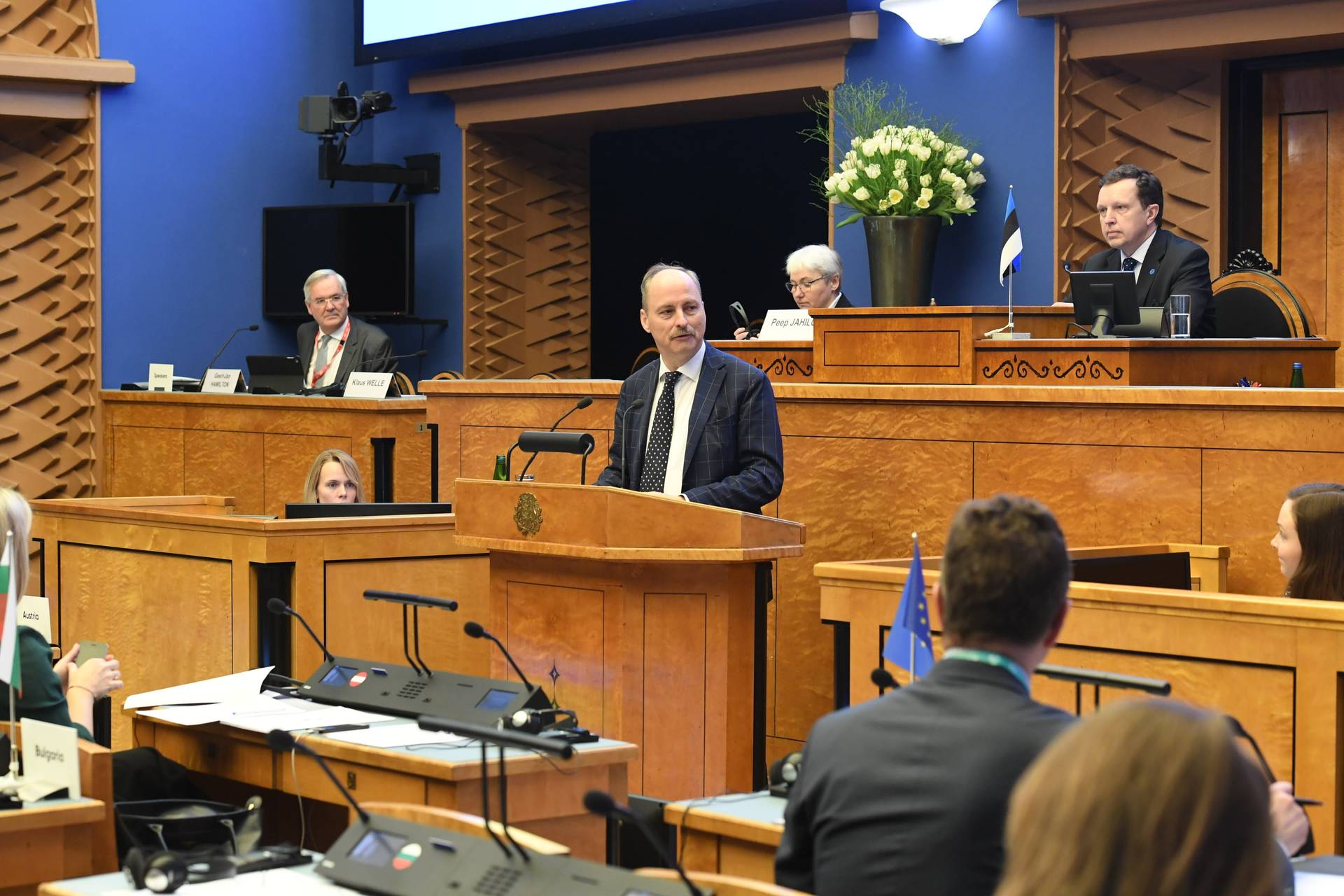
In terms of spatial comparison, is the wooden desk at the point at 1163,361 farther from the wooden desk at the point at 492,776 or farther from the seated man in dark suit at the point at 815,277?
the wooden desk at the point at 492,776

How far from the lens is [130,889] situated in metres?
2.39

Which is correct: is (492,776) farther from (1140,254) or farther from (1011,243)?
(1011,243)

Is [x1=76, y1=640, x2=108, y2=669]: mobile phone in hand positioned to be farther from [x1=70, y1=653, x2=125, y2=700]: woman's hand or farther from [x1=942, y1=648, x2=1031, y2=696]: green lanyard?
[x1=942, y1=648, x2=1031, y2=696]: green lanyard

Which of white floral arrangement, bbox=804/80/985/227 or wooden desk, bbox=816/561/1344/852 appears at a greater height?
white floral arrangement, bbox=804/80/985/227

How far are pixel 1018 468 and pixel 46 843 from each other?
3.04m

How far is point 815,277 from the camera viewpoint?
646cm

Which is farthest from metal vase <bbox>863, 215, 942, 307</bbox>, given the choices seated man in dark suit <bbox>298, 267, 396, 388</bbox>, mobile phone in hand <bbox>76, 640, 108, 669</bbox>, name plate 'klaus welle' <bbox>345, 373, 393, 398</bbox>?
mobile phone in hand <bbox>76, 640, 108, 669</bbox>

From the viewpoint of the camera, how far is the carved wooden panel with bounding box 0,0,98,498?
352 inches

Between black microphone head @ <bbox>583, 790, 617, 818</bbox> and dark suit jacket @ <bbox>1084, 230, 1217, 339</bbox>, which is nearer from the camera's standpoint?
black microphone head @ <bbox>583, 790, 617, 818</bbox>

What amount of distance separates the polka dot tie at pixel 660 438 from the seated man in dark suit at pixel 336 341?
3.64 m

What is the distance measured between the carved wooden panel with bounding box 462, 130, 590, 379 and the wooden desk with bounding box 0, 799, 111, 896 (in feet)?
23.1

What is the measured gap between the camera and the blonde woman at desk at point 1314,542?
3424 mm

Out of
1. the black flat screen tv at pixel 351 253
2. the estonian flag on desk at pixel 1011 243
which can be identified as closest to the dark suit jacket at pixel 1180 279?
the estonian flag on desk at pixel 1011 243

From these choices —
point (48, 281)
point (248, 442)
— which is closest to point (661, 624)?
point (248, 442)
